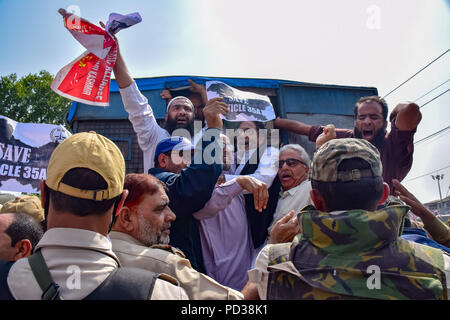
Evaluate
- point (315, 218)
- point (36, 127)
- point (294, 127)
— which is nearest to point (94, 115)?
point (36, 127)

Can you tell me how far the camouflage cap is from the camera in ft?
4.44

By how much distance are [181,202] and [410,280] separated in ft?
4.26

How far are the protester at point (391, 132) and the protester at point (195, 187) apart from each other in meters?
1.43

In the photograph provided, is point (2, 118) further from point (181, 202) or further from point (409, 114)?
point (409, 114)

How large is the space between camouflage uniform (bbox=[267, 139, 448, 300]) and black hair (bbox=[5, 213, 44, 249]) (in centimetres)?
127

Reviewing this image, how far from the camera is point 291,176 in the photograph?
2799 millimetres

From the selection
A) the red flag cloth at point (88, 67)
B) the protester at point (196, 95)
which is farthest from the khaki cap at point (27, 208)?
the protester at point (196, 95)

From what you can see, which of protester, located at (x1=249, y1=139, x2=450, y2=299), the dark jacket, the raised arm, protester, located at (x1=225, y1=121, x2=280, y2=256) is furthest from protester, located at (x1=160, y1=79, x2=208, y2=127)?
protester, located at (x1=249, y1=139, x2=450, y2=299)

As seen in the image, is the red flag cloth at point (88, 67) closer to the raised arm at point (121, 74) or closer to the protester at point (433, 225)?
the raised arm at point (121, 74)

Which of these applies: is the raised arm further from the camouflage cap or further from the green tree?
the green tree

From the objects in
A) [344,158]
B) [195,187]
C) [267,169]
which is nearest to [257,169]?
[267,169]

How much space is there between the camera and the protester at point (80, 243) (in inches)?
42.6

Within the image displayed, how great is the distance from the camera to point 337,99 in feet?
20.3

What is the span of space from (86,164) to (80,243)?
286 mm
